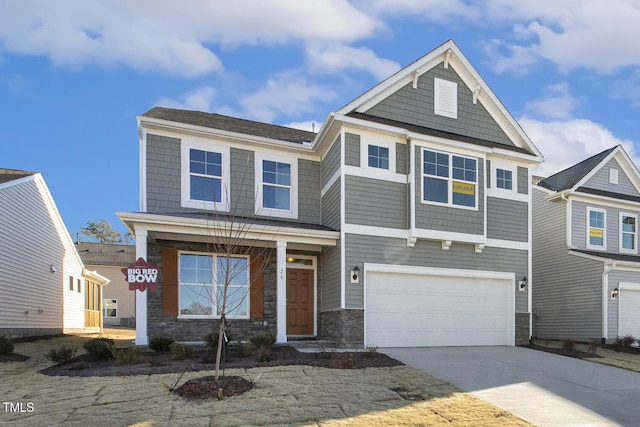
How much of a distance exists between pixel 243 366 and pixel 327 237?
4.36m

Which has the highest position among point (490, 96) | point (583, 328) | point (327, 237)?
point (490, 96)

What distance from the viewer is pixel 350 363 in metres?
8.59

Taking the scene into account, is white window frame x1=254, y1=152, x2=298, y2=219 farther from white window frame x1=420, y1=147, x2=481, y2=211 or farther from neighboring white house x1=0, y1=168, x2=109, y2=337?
neighboring white house x1=0, y1=168, x2=109, y2=337

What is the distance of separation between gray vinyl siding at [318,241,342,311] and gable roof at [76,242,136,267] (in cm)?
1817

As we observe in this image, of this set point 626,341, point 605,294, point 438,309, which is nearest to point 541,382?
point 438,309

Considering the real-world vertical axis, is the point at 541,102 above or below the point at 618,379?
above

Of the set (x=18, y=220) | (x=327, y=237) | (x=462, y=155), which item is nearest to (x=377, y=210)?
(x=327, y=237)

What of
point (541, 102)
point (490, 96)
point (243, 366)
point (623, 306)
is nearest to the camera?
point (243, 366)

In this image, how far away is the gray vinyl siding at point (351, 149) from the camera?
38.6 ft

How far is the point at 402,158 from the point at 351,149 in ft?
5.15

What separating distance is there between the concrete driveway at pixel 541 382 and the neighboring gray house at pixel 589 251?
5.58 meters

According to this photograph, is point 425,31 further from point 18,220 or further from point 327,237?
point 18,220

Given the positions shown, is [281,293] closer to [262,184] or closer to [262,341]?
[262,341]

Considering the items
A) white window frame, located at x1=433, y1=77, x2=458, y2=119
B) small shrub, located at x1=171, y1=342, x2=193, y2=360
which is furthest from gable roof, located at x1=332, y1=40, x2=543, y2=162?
small shrub, located at x1=171, y1=342, x2=193, y2=360
